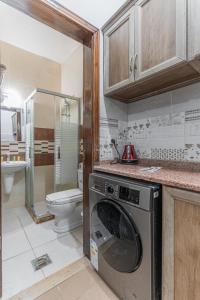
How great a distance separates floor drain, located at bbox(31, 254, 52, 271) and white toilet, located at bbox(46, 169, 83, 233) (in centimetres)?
40

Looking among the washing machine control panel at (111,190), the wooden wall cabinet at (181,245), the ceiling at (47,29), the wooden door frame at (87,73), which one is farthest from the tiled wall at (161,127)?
the ceiling at (47,29)

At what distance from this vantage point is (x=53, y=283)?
119 cm

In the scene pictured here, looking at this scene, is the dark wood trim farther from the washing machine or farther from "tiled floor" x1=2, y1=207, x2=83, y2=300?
"tiled floor" x1=2, y1=207, x2=83, y2=300

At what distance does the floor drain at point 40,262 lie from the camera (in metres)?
1.34

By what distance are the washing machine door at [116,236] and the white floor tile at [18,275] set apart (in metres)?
0.56

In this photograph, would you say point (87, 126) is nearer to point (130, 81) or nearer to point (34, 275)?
point (130, 81)

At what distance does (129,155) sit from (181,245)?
34.6 inches

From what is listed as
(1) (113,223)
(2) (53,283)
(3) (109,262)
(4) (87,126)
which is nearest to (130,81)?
(4) (87,126)

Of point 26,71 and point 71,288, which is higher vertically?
point 26,71

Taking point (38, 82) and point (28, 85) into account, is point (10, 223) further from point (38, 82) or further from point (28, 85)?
point (38, 82)

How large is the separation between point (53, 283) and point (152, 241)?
878 millimetres

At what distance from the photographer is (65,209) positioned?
1805mm

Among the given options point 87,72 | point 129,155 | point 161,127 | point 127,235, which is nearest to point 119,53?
point 87,72

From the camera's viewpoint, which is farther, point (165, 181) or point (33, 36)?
point (33, 36)
